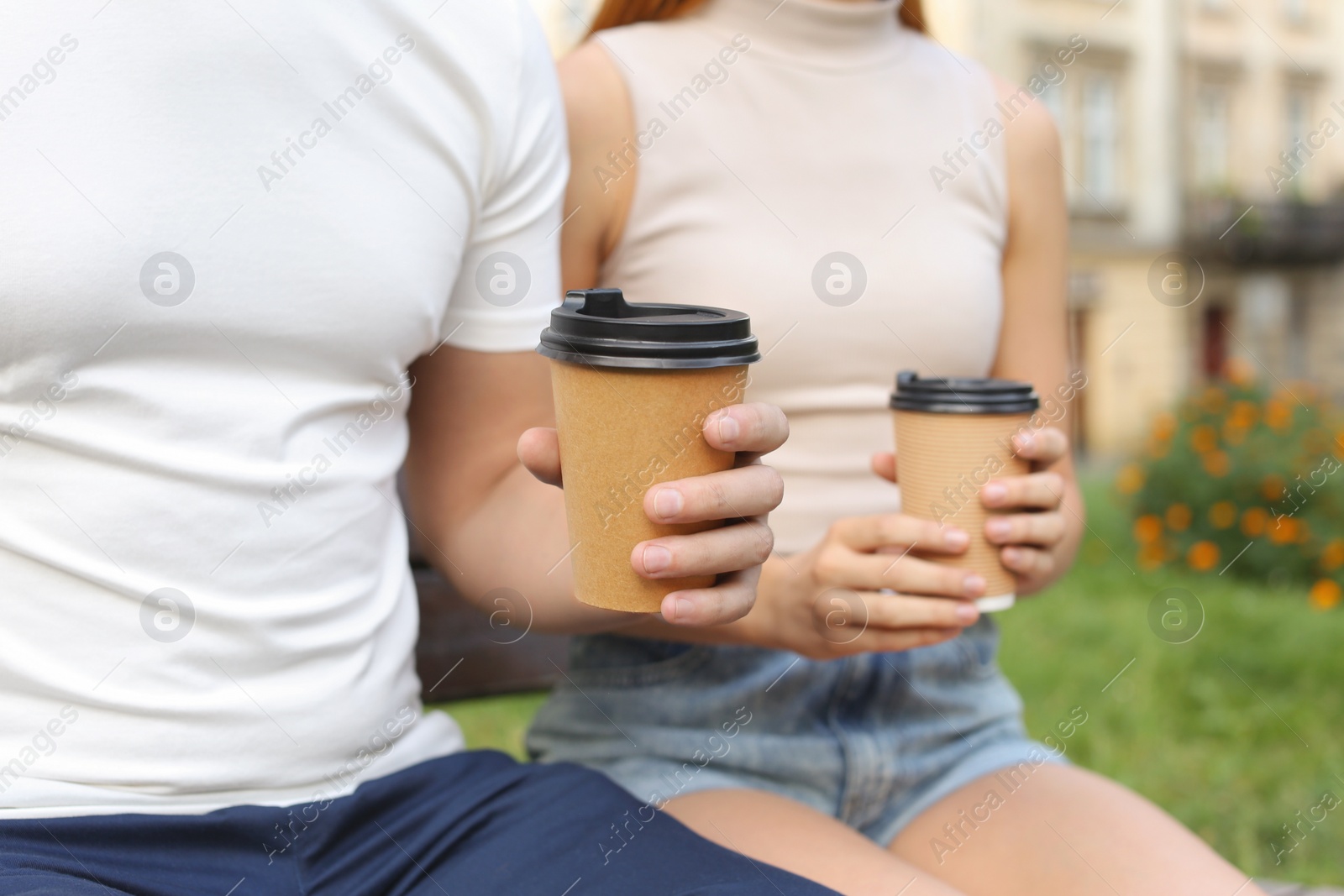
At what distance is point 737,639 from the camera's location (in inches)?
59.0

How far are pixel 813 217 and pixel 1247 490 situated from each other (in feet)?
15.9

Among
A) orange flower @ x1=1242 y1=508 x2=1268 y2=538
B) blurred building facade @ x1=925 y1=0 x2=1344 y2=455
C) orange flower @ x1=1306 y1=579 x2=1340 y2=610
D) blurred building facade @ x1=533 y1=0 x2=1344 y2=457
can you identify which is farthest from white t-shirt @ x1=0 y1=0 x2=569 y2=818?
blurred building facade @ x1=925 y1=0 x2=1344 y2=455

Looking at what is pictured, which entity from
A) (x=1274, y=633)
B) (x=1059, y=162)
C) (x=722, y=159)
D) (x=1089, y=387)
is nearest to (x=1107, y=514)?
(x=1274, y=633)

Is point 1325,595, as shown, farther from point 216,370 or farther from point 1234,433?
point 216,370

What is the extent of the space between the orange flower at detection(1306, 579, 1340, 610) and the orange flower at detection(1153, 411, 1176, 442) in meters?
1.18

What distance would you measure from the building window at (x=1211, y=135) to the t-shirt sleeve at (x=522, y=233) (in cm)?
2076

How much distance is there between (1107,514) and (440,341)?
651cm

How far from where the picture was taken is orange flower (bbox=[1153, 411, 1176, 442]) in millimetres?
6184

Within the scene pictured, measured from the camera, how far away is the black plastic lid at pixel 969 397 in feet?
4.58

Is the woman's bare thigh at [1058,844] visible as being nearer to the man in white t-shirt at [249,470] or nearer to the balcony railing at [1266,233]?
the man in white t-shirt at [249,470]

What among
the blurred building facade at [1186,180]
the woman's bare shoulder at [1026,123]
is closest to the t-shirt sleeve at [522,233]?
the woman's bare shoulder at [1026,123]

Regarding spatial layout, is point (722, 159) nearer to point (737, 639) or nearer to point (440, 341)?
point (440, 341)

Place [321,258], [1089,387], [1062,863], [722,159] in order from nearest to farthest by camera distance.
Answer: [321,258] → [1062,863] → [722,159] → [1089,387]

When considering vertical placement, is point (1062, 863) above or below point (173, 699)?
below
